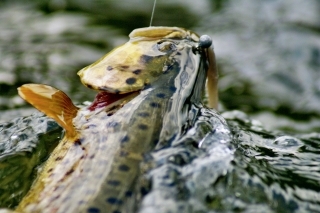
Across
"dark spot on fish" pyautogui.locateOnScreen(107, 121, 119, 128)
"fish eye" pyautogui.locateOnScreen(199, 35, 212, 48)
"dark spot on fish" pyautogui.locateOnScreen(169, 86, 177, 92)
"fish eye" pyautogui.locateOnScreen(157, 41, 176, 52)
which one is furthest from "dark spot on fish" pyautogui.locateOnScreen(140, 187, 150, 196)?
"fish eye" pyautogui.locateOnScreen(199, 35, 212, 48)

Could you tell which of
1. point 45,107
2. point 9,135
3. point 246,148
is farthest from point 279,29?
point 45,107

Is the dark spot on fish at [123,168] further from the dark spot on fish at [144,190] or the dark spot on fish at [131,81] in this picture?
the dark spot on fish at [131,81]

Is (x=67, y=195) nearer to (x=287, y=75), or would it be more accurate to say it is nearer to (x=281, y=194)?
(x=281, y=194)

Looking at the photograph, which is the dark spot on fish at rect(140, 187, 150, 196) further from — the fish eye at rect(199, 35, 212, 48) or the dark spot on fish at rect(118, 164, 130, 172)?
the fish eye at rect(199, 35, 212, 48)

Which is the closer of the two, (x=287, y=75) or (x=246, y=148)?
(x=246, y=148)

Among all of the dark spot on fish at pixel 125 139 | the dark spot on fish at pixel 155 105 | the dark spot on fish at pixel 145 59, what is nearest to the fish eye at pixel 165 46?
the dark spot on fish at pixel 145 59

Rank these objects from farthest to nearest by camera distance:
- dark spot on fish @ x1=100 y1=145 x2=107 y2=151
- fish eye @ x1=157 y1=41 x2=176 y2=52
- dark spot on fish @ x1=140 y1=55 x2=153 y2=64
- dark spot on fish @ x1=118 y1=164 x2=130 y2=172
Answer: fish eye @ x1=157 y1=41 x2=176 y2=52 < dark spot on fish @ x1=140 y1=55 x2=153 y2=64 < dark spot on fish @ x1=100 y1=145 x2=107 y2=151 < dark spot on fish @ x1=118 y1=164 x2=130 y2=172

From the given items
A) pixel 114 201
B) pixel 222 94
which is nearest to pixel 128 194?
pixel 114 201

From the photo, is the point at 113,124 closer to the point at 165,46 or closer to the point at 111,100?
the point at 111,100
